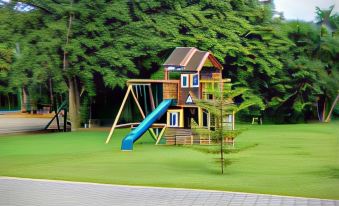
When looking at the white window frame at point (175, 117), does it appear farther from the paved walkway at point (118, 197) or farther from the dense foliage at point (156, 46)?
the paved walkway at point (118, 197)

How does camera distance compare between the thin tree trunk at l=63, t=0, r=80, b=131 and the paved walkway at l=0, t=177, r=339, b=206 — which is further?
the thin tree trunk at l=63, t=0, r=80, b=131

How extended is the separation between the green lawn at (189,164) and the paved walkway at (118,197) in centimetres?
71

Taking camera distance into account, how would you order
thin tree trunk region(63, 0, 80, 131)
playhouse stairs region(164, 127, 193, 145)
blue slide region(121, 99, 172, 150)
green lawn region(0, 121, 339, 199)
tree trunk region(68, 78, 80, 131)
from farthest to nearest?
tree trunk region(68, 78, 80, 131), thin tree trunk region(63, 0, 80, 131), playhouse stairs region(164, 127, 193, 145), blue slide region(121, 99, 172, 150), green lawn region(0, 121, 339, 199)

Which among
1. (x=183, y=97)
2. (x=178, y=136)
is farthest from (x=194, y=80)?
(x=178, y=136)

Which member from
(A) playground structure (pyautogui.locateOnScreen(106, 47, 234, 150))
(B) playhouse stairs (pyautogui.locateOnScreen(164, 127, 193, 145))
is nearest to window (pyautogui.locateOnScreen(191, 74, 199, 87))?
(A) playground structure (pyautogui.locateOnScreen(106, 47, 234, 150))

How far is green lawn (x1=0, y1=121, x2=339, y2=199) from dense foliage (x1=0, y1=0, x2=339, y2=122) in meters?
4.52

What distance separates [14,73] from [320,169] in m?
14.7

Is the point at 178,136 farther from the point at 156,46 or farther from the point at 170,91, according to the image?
the point at 156,46

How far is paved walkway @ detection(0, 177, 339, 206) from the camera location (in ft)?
27.0

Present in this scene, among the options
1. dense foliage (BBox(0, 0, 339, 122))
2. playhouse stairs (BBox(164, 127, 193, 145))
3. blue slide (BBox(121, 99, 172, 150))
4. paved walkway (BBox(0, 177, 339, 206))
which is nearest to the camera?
paved walkway (BBox(0, 177, 339, 206))

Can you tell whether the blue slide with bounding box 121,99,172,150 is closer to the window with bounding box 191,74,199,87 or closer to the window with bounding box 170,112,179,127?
the window with bounding box 170,112,179,127

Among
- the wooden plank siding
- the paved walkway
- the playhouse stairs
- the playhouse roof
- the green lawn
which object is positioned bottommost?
the paved walkway

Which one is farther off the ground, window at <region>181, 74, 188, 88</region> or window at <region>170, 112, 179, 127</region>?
window at <region>181, 74, 188, 88</region>

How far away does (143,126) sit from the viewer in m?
17.2
